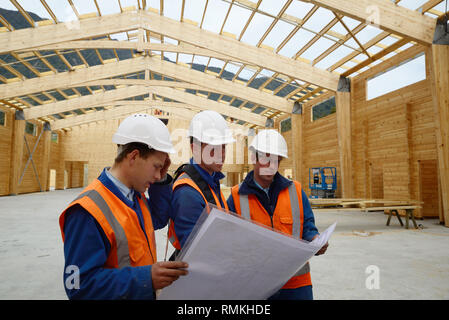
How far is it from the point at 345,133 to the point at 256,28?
253 inches

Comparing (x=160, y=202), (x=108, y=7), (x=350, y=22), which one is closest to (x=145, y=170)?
(x=160, y=202)

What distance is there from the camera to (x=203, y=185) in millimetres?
1830

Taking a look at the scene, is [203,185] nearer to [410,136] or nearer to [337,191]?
[410,136]

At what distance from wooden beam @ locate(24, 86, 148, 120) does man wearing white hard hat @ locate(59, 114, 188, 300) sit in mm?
20796

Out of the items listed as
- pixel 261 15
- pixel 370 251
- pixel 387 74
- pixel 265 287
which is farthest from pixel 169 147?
pixel 387 74

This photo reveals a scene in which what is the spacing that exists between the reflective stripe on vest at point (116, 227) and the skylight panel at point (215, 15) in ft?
37.0

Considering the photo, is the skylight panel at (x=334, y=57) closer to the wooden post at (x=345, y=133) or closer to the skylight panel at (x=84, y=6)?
the wooden post at (x=345, y=133)

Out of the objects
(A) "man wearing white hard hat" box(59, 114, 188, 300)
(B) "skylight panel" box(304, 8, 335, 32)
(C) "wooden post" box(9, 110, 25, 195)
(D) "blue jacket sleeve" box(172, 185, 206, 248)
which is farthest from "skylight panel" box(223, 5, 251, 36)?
(C) "wooden post" box(9, 110, 25, 195)

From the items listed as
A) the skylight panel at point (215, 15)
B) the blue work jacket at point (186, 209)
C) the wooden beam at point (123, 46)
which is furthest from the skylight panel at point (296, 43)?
the blue work jacket at point (186, 209)

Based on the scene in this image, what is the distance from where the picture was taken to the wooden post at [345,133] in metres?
13.9

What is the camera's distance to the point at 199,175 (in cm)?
186

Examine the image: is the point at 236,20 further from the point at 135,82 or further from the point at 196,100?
the point at 196,100

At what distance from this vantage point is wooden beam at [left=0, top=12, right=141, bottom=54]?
1144cm

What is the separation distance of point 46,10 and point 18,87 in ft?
22.1
